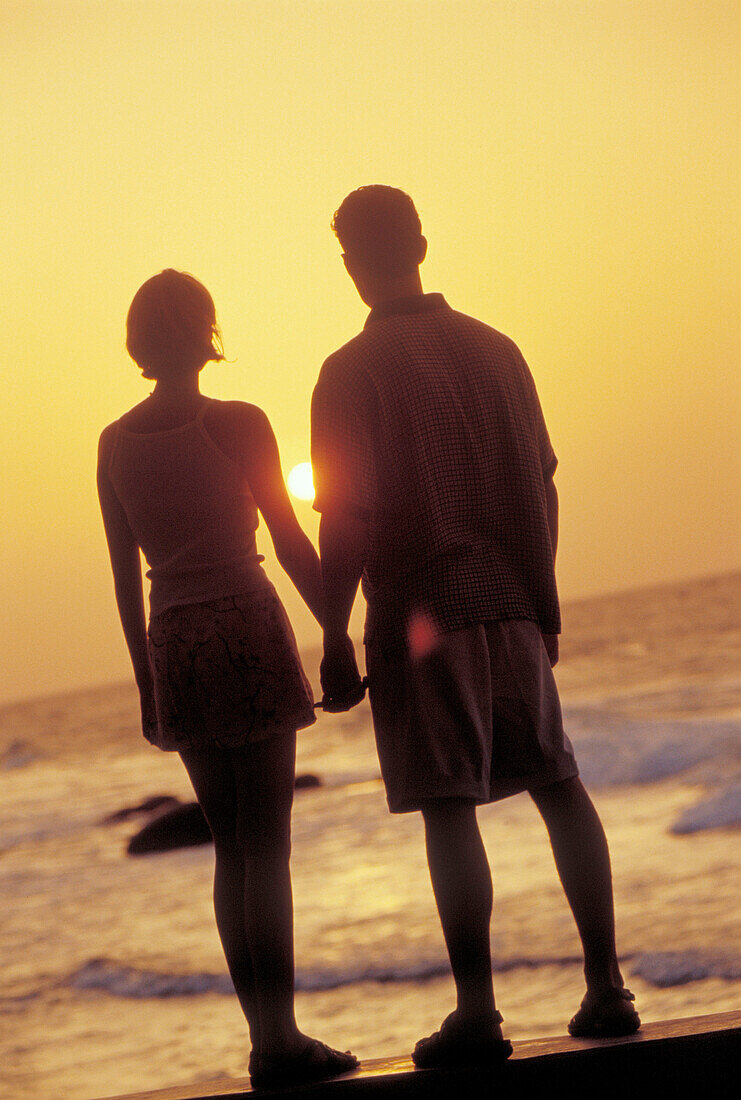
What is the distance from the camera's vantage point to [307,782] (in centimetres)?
1446

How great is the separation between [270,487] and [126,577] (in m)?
0.33

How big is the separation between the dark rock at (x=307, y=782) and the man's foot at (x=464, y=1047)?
41.0ft

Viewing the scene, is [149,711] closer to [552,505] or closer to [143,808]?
[552,505]

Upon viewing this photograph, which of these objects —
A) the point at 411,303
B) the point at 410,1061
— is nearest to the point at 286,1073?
the point at 410,1061

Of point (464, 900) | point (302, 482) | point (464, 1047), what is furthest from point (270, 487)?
point (302, 482)

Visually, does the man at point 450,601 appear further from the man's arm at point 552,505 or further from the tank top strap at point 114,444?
the tank top strap at point 114,444

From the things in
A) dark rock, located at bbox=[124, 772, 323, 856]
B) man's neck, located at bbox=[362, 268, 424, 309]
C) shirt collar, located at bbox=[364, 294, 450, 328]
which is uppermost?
man's neck, located at bbox=[362, 268, 424, 309]

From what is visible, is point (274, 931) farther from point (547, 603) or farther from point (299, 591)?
point (547, 603)

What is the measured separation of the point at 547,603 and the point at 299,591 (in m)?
0.43

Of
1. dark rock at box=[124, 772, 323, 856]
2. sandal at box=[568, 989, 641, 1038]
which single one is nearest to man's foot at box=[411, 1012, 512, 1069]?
sandal at box=[568, 989, 641, 1038]

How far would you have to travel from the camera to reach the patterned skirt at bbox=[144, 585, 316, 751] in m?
1.81

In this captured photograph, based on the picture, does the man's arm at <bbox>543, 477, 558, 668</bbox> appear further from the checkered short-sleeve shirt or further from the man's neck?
the man's neck

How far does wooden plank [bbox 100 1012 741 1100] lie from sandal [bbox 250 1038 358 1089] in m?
0.08

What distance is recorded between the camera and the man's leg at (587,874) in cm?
175
